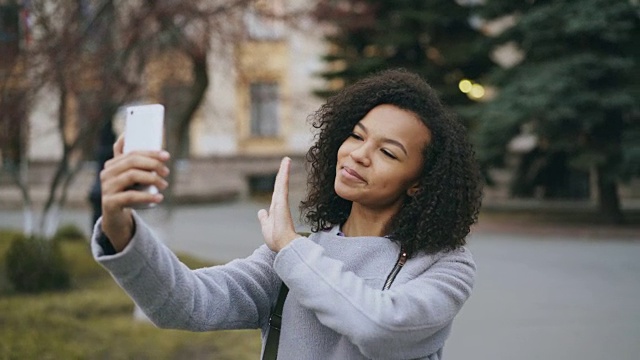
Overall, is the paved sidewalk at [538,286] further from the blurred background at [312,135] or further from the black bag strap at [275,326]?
the black bag strap at [275,326]

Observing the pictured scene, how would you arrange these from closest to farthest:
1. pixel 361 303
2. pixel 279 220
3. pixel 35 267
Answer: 1. pixel 361 303
2. pixel 279 220
3. pixel 35 267

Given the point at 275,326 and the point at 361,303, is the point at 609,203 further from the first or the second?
the point at 361,303

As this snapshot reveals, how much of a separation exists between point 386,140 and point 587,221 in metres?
16.8

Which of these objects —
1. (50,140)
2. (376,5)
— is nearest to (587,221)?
(376,5)

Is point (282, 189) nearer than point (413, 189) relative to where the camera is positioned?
Yes

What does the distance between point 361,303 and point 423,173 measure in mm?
410

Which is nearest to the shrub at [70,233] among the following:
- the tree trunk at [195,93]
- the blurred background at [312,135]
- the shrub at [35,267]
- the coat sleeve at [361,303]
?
the blurred background at [312,135]

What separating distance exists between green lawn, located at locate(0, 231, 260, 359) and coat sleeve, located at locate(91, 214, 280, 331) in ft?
14.5

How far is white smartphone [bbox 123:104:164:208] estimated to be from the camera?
4.65 feet

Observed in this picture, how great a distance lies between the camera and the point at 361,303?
1.69 metres

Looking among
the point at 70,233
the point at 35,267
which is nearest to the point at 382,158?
the point at 35,267

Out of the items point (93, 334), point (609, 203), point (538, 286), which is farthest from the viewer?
point (609, 203)

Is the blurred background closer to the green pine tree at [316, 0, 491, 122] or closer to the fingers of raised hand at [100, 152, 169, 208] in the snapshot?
the green pine tree at [316, 0, 491, 122]

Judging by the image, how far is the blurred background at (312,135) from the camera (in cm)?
759
